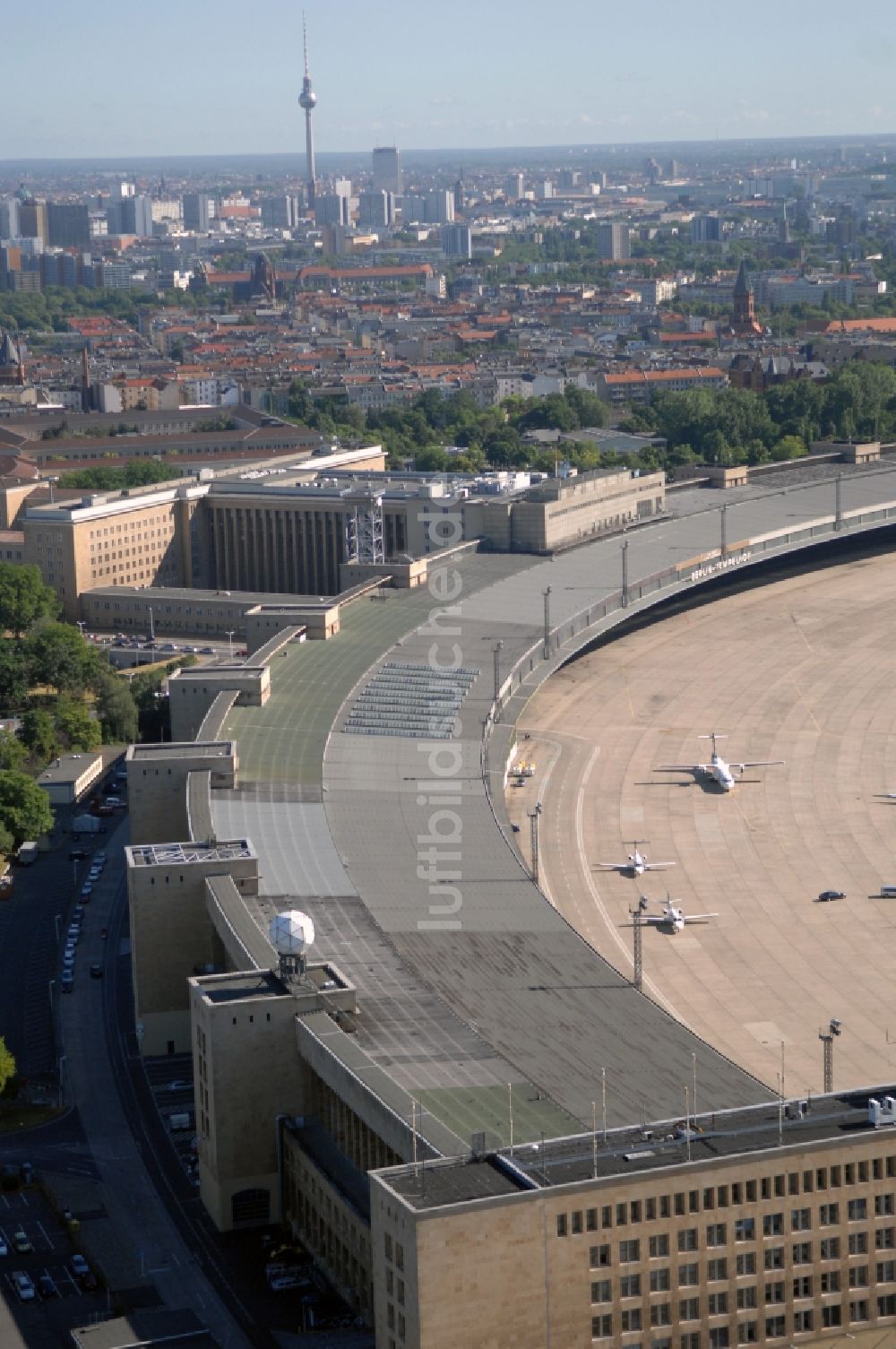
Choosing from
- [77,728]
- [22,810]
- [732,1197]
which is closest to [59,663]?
[77,728]

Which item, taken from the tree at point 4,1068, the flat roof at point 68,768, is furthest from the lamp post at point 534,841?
the tree at point 4,1068

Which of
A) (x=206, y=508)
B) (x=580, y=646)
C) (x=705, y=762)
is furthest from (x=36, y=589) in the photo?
(x=705, y=762)

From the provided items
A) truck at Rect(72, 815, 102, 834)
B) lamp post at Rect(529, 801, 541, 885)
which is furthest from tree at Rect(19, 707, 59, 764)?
lamp post at Rect(529, 801, 541, 885)

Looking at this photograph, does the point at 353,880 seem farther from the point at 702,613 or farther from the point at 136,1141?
the point at 702,613

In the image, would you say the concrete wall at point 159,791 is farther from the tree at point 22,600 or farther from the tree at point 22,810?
the tree at point 22,600

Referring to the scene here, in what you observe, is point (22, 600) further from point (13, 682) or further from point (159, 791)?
point (159, 791)

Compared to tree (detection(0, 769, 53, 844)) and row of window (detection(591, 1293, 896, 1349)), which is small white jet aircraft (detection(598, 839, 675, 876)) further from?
row of window (detection(591, 1293, 896, 1349))
